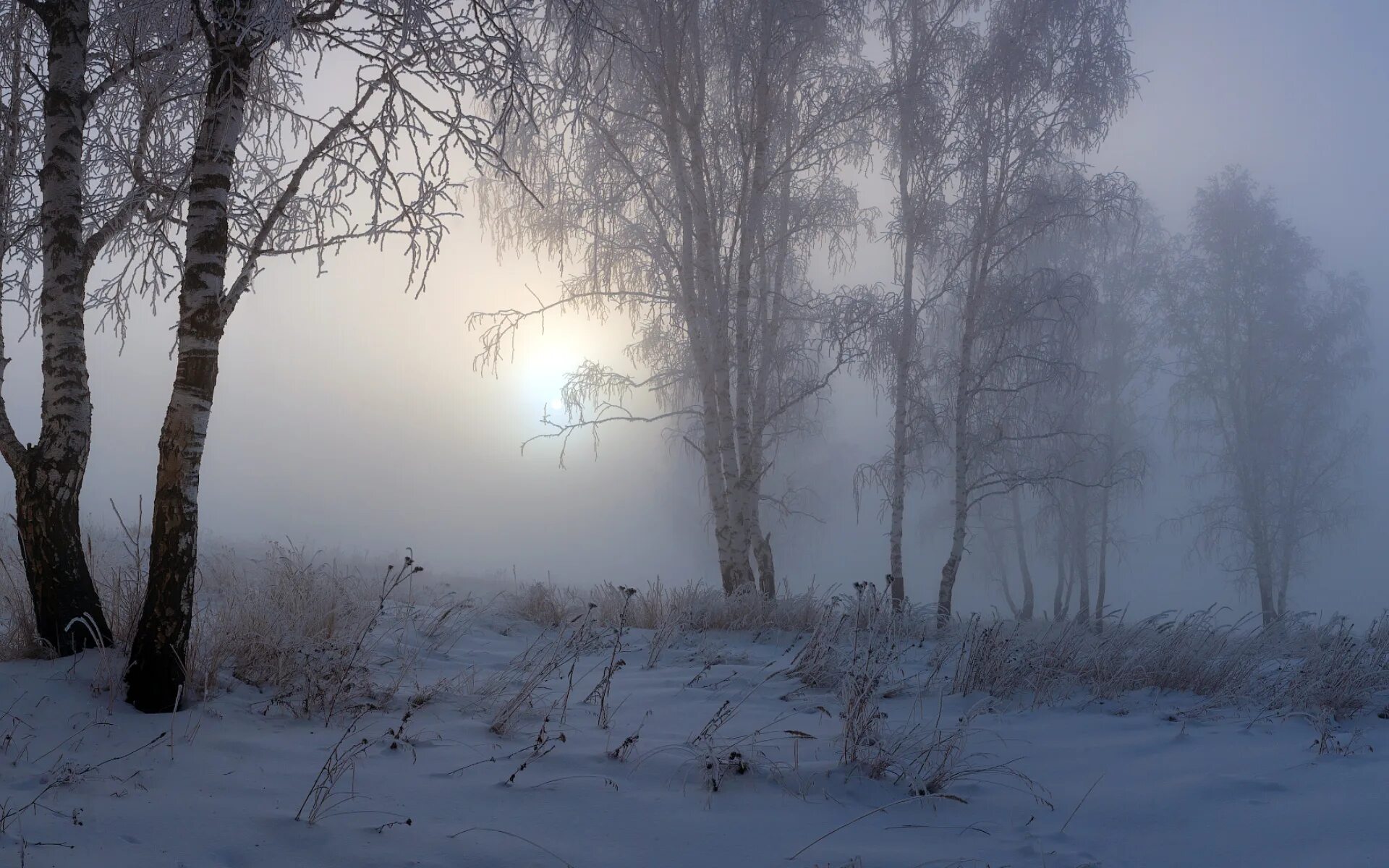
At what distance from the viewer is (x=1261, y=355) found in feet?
51.8

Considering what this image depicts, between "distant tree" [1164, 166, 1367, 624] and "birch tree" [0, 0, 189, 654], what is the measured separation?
59.9ft

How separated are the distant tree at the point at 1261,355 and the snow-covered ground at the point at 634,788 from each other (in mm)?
14837

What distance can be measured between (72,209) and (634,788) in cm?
403

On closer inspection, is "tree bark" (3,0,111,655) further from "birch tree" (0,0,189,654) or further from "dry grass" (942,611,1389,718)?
"dry grass" (942,611,1389,718)

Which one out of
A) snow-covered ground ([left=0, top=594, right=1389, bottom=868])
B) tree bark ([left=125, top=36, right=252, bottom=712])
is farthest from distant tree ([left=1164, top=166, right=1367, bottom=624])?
tree bark ([left=125, top=36, right=252, bottom=712])

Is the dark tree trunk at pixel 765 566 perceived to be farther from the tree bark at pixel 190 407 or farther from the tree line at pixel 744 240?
the tree bark at pixel 190 407

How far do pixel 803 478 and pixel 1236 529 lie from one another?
34.1 ft

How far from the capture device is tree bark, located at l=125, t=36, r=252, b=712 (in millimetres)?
2943

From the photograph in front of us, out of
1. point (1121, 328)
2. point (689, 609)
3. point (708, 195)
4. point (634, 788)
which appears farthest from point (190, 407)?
point (1121, 328)

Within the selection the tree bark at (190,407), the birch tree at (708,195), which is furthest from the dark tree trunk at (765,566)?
the tree bark at (190,407)

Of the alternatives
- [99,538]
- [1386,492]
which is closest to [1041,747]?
[99,538]

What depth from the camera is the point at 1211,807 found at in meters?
2.60

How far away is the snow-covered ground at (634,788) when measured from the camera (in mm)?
2061

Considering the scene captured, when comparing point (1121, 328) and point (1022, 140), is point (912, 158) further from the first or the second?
point (1121, 328)
